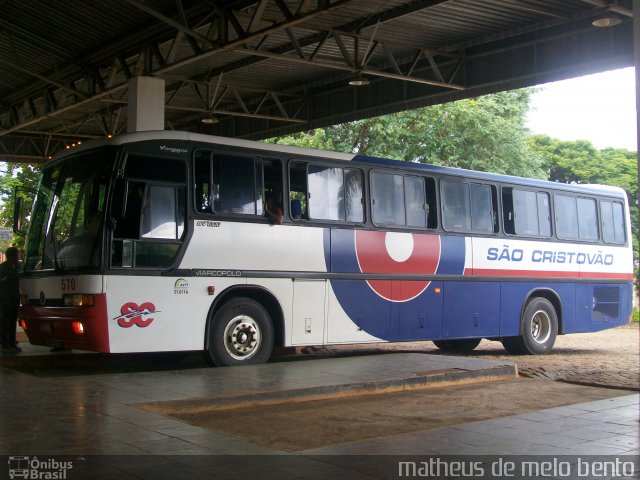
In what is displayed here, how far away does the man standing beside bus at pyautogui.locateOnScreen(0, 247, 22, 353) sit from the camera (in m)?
13.7

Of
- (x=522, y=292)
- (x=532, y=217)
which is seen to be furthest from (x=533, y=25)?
(x=522, y=292)

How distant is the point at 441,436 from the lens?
745cm

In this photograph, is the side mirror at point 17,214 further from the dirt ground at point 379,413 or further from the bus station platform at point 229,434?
the dirt ground at point 379,413

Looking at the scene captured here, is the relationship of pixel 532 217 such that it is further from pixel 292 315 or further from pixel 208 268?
pixel 208 268

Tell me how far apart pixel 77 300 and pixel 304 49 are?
29.1ft

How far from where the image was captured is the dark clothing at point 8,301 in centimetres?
1369

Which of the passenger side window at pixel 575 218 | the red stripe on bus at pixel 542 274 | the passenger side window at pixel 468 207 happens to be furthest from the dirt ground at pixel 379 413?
the passenger side window at pixel 575 218

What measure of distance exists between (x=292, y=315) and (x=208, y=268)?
170cm

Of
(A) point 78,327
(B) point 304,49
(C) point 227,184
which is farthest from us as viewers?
(B) point 304,49

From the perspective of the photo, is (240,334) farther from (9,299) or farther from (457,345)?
(457,345)

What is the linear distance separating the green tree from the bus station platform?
19496mm

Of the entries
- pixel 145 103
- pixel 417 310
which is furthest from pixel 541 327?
pixel 145 103

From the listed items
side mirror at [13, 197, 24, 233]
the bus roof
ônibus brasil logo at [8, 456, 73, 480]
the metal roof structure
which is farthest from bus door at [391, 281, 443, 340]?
ônibus brasil logo at [8, 456, 73, 480]

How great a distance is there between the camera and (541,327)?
1662cm
